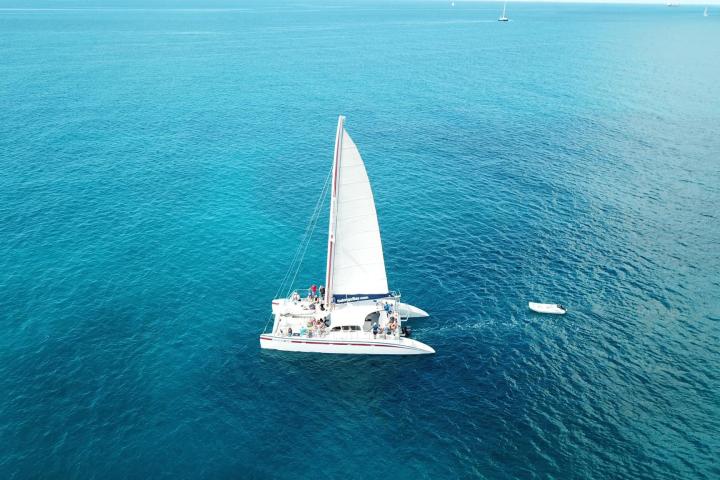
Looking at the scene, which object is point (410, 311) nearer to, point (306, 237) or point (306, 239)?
point (306, 239)

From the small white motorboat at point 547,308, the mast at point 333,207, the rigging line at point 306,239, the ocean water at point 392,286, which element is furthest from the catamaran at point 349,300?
the small white motorboat at point 547,308

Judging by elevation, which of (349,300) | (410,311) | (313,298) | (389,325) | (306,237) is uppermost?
(306,237)

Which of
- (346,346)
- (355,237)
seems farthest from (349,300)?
(355,237)

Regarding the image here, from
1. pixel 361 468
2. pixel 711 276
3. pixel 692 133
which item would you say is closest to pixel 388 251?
pixel 361 468

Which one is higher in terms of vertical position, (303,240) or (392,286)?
(303,240)

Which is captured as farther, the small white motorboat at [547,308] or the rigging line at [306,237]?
the rigging line at [306,237]

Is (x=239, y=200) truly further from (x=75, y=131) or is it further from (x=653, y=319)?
(x=653, y=319)

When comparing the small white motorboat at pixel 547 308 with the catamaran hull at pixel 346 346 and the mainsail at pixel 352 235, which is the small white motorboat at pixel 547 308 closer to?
the catamaran hull at pixel 346 346
